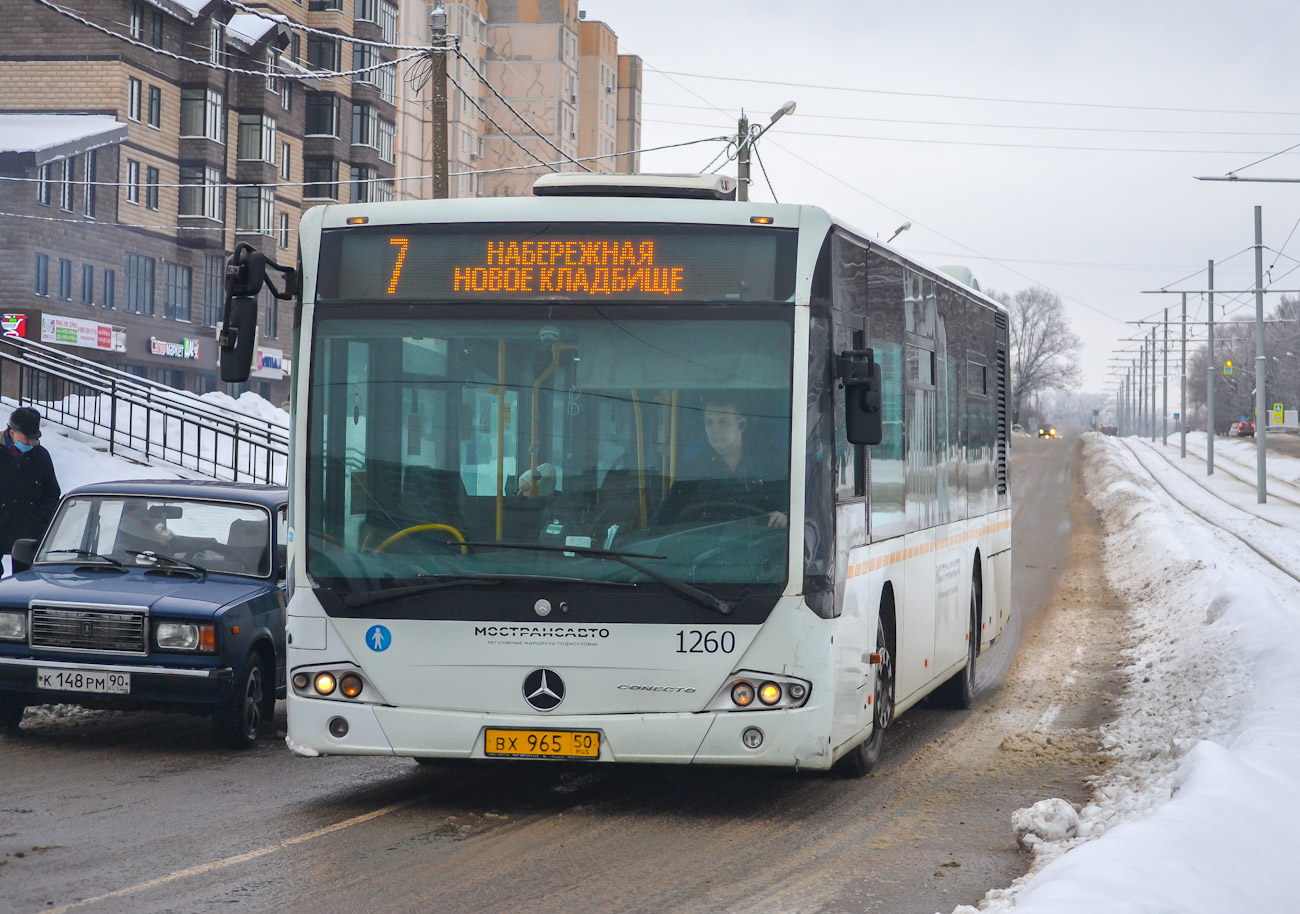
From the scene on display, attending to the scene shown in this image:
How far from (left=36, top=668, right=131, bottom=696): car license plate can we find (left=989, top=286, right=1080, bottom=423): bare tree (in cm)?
15989

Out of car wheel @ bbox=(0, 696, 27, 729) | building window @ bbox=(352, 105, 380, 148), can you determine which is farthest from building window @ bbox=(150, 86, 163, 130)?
car wheel @ bbox=(0, 696, 27, 729)

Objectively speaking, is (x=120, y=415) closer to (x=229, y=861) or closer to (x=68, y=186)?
(x=229, y=861)

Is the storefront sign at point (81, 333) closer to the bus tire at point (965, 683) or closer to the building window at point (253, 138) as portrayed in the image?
the building window at point (253, 138)

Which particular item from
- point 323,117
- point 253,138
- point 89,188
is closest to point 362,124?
point 323,117

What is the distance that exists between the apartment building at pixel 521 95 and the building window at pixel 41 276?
1510 inches

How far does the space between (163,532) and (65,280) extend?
40.3m

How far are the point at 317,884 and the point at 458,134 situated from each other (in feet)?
292

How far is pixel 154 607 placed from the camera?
955 centimetres

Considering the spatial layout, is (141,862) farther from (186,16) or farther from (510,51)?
(510,51)

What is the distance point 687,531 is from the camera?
7.40m

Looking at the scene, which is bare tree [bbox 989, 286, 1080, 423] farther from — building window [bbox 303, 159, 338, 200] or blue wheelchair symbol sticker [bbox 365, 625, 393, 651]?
blue wheelchair symbol sticker [bbox 365, 625, 393, 651]

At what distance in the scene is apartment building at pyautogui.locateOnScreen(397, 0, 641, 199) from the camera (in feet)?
295

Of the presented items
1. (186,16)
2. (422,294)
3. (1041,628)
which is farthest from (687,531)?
(186,16)

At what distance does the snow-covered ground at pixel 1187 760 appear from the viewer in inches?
213
